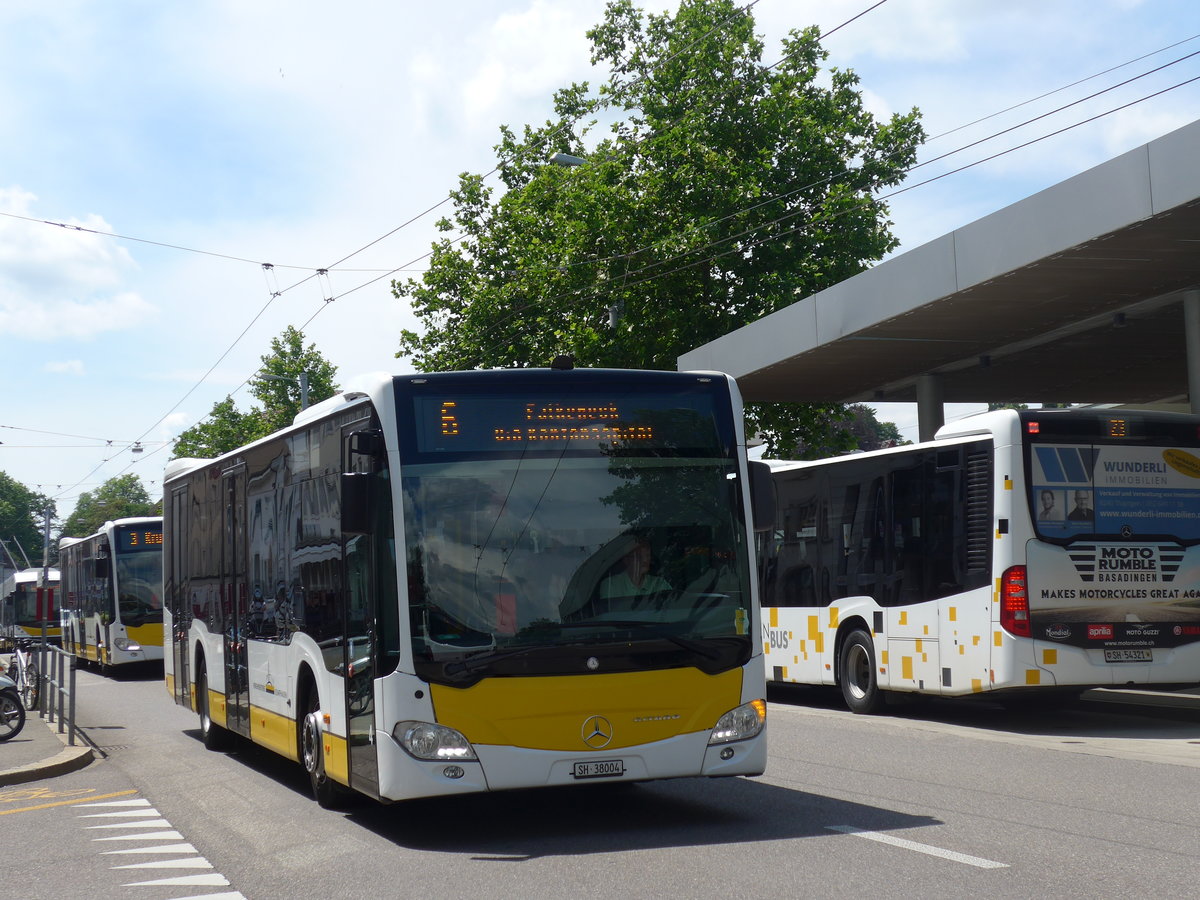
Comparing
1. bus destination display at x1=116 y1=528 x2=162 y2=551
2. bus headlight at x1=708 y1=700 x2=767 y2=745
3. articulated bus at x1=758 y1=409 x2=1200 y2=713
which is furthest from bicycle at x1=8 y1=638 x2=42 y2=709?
bus headlight at x1=708 y1=700 x2=767 y2=745

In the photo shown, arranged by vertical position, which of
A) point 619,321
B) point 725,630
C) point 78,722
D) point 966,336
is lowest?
point 78,722

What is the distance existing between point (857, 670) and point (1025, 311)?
21.0 ft

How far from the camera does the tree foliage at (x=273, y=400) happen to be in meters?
74.6

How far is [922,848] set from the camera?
7930mm

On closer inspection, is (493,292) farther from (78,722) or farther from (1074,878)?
(1074,878)

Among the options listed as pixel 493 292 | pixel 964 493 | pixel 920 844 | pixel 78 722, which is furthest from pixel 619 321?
pixel 920 844

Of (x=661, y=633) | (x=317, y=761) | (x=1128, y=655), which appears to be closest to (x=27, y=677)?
(x=317, y=761)

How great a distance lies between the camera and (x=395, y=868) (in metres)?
8.01

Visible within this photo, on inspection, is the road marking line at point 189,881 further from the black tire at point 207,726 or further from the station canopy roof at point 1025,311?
the station canopy roof at point 1025,311

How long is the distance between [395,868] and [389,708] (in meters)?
0.98

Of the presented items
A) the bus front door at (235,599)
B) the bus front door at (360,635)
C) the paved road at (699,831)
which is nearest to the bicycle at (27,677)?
the paved road at (699,831)

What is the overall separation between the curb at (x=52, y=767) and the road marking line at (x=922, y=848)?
7677mm

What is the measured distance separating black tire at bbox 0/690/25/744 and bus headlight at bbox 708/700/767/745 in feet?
33.7

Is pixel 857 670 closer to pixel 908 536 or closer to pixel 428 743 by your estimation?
pixel 908 536
